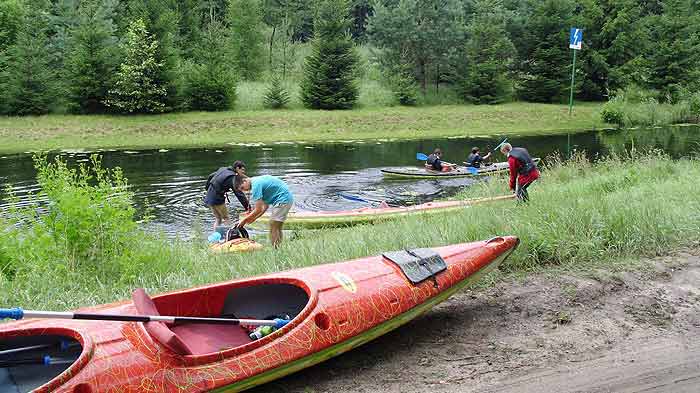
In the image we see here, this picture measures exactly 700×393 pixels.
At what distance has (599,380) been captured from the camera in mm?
4430

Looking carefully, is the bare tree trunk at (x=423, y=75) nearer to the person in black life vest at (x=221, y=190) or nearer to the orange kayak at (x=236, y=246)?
the person in black life vest at (x=221, y=190)

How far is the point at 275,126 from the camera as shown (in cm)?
3416

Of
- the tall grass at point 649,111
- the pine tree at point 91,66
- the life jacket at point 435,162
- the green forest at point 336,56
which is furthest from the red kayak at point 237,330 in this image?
the tall grass at point 649,111

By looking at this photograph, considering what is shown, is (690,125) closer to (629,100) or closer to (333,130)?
(629,100)

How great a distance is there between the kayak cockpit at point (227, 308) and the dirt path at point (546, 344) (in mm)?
578

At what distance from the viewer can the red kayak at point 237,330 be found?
406 centimetres

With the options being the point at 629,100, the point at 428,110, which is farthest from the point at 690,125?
the point at 428,110

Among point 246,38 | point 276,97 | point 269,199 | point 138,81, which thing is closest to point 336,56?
point 276,97

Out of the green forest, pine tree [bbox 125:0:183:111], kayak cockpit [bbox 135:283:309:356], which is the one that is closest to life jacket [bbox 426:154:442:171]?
kayak cockpit [bbox 135:283:309:356]

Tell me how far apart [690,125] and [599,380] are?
119 feet

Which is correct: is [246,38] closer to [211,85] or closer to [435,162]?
[211,85]

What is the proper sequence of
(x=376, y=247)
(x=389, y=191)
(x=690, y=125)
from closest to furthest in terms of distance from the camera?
1. (x=376, y=247)
2. (x=389, y=191)
3. (x=690, y=125)

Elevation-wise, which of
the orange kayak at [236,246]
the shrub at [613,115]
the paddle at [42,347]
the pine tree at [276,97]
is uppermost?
the pine tree at [276,97]

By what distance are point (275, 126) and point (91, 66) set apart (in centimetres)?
1112
